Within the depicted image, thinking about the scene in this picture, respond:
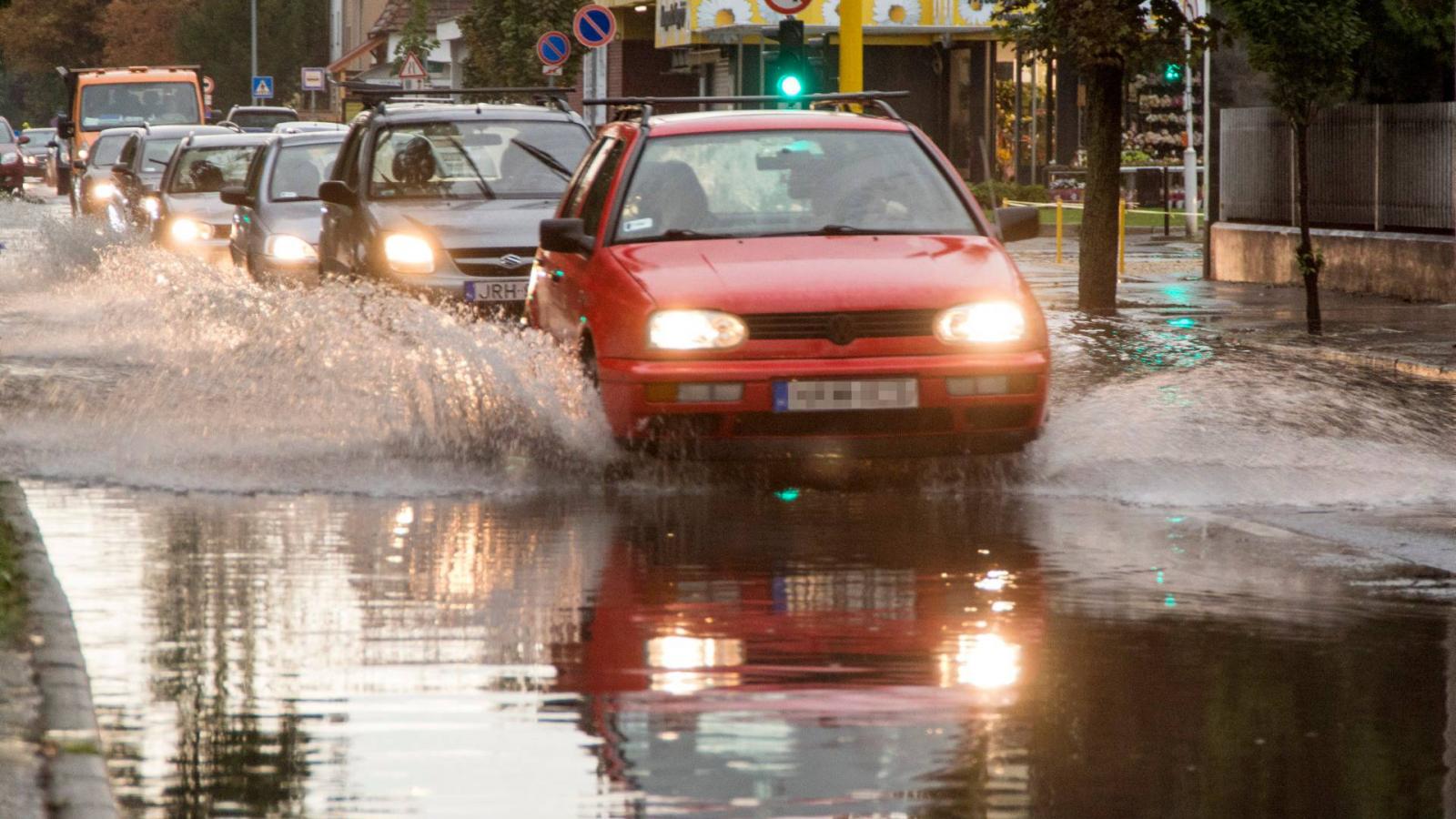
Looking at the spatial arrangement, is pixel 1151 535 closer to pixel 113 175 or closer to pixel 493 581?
pixel 493 581

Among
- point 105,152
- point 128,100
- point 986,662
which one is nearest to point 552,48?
point 105,152

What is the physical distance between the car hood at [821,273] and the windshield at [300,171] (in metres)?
11.3

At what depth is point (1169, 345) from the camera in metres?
18.4

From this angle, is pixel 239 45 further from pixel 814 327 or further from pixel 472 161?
pixel 814 327

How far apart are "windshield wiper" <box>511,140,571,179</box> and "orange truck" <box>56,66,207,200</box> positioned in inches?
1312

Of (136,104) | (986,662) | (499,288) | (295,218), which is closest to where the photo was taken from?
(986,662)

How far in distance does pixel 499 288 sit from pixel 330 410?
11.1 feet

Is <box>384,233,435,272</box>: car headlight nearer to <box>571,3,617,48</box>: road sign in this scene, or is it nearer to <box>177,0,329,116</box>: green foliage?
<box>571,3,617,48</box>: road sign

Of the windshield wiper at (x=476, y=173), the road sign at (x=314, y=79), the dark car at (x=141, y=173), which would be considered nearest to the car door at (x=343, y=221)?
the windshield wiper at (x=476, y=173)

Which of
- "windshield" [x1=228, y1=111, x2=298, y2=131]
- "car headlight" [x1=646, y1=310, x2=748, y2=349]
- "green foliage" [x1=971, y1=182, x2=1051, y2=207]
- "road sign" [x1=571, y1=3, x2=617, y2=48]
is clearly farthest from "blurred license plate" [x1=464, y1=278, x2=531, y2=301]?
"windshield" [x1=228, y1=111, x2=298, y2=131]

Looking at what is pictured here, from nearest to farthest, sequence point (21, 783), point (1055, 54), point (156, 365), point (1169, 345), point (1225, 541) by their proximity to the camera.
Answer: point (21, 783), point (1225, 541), point (156, 365), point (1169, 345), point (1055, 54)

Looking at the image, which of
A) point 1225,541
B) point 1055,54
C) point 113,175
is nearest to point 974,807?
point 1225,541

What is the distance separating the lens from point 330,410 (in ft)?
40.1

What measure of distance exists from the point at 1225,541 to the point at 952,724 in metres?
3.49
